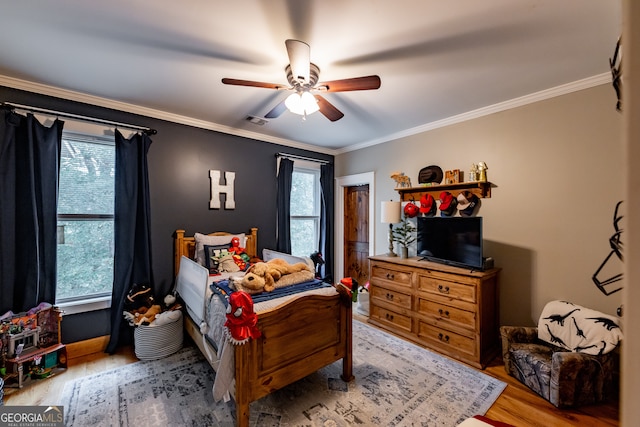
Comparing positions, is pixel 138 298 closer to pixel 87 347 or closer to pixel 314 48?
pixel 87 347

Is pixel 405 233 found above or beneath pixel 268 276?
above

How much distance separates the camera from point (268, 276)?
2.25 metres

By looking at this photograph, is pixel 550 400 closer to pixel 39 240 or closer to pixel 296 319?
pixel 296 319

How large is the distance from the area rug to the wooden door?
197 centimetres

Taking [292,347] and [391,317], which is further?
[391,317]

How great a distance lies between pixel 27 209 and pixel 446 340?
401 centimetres

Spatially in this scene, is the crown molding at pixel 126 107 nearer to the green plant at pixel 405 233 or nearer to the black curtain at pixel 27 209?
the black curtain at pixel 27 209

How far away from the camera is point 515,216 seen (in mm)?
2738

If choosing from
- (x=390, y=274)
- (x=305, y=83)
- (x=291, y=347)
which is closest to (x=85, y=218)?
(x=291, y=347)

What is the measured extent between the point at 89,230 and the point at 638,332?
3.68 m

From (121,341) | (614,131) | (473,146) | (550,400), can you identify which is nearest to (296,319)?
(550,400)

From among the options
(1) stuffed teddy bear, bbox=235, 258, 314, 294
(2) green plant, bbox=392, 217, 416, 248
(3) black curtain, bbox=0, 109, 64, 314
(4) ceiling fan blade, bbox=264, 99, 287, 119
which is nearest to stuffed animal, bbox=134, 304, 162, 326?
(3) black curtain, bbox=0, 109, 64, 314

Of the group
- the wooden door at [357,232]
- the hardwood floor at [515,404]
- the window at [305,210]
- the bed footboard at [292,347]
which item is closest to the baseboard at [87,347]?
the hardwood floor at [515,404]

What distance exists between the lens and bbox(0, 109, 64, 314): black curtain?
2.33 meters
